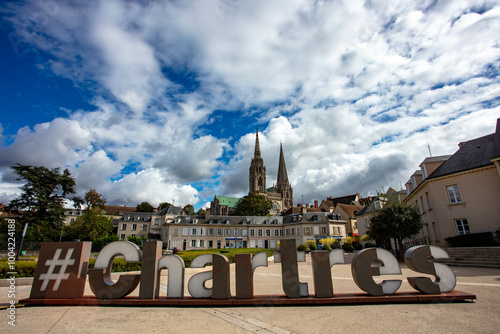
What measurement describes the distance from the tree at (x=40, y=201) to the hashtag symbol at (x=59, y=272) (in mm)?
32790

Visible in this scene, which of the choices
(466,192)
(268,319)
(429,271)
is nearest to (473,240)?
(466,192)

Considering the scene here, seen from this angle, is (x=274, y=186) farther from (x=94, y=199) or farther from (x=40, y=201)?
(x=40, y=201)

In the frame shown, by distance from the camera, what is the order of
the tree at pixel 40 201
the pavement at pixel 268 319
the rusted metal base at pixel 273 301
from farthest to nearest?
the tree at pixel 40 201
the rusted metal base at pixel 273 301
the pavement at pixel 268 319

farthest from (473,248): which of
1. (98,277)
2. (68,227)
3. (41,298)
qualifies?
(68,227)

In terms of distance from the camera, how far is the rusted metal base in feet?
24.2

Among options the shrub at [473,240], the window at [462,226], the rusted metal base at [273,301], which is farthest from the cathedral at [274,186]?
the rusted metal base at [273,301]

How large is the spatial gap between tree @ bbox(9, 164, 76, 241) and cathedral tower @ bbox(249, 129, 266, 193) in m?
93.6

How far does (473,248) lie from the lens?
58.5 feet

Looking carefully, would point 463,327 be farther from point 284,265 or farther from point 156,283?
point 156,283

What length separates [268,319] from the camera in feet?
20.5

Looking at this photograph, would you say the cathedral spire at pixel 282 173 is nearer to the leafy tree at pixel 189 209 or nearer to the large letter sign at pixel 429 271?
the leafy tree at pixel 189 209

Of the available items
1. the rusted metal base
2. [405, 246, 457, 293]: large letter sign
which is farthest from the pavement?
[405, 246, 457, 293]: large letter sign

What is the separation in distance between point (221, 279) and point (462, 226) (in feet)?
75.4

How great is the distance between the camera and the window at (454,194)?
21.6 m
